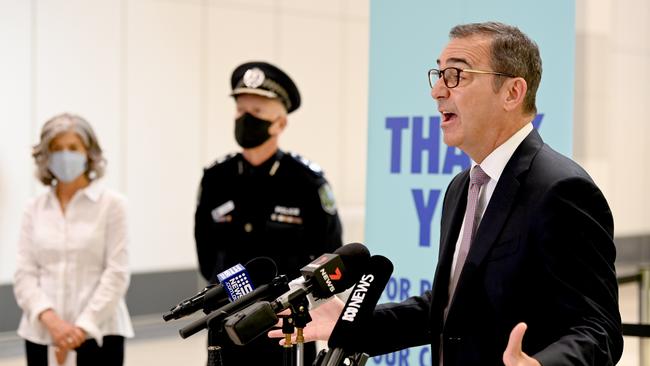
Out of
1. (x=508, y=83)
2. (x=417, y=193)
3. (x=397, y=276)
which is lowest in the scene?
(x=397, y=276)

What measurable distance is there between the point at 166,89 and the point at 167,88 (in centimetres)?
2

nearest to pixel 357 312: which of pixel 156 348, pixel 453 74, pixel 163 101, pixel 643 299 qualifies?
pixel 453 74

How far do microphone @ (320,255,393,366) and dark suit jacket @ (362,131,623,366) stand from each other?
0.11 metres

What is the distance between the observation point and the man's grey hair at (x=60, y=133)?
4.65 meters

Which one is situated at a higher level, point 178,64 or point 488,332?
point 178,64

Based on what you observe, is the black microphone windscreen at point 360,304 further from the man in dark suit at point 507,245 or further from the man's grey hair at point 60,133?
the man's grey hair at point 60,133

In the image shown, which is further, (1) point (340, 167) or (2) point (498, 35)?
(1) point (340, 167)

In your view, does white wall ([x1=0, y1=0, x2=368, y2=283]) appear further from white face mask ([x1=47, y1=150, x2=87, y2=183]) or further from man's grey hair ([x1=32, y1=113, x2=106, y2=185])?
white face mask ([x1=47, y1=150, x2=87, y2=183])

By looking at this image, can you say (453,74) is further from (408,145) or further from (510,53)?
(408,145)

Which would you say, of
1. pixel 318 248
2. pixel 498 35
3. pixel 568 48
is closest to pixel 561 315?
pixel 498 35

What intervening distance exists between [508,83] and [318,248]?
184 cm

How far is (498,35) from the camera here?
2314mm

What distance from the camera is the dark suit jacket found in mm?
2053

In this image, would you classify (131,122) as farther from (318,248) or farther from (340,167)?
(318,248)
